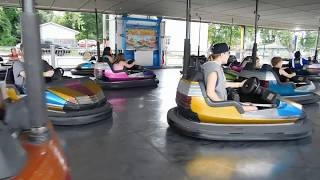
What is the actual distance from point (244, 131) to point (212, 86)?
1.63ft

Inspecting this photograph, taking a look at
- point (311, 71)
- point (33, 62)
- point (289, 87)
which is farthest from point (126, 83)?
point (311, 71)

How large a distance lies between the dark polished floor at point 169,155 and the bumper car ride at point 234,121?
77 mm

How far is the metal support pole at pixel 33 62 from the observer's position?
0.93 m

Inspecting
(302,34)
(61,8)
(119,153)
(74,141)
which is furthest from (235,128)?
(302,34)

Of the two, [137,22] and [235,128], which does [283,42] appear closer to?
[137,22]

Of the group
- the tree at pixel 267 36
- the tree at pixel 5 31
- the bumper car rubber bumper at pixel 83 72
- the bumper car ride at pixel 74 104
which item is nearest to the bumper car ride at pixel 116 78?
the bumper car ride at pixel 74 104

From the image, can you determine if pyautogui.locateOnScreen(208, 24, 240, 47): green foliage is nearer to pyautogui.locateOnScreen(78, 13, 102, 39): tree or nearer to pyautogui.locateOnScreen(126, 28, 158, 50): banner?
pyautogui.locateOnScreen(126, 28, 158, 50): banner

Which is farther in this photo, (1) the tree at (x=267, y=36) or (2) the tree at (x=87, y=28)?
(2) the tree at (x=87, y=28)

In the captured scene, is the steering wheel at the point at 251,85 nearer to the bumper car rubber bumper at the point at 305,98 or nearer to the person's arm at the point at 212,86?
the person's arm at the point at 212,86

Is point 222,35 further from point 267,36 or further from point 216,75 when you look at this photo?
point 216,75

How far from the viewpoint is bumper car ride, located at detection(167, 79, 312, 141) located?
2.72 m

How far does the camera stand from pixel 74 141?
2.69 meters

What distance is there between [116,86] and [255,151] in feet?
11.6

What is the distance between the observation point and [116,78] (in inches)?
224
